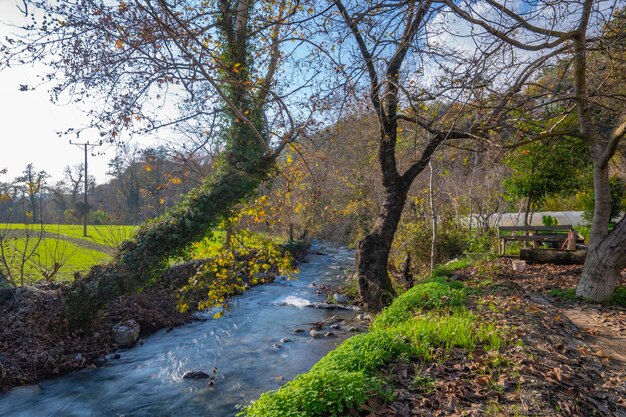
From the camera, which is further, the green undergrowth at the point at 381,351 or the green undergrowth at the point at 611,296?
the green undergrowth at the point at 611,296

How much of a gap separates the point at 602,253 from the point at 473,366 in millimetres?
4516

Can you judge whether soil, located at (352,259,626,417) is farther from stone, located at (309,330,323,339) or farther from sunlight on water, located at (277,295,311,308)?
sunlight on water, located at (277,295,311,308)

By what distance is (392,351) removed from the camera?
4.47m

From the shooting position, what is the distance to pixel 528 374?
3758mm

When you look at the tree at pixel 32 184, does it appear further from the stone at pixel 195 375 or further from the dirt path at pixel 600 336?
the dirt path at pixel 600 336

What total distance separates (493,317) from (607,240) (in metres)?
3.07

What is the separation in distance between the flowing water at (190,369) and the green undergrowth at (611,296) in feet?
14.4

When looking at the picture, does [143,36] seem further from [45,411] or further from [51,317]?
[51,317]

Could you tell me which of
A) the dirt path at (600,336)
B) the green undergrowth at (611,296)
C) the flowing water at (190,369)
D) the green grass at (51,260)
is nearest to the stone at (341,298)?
the flowing water at (190,369)

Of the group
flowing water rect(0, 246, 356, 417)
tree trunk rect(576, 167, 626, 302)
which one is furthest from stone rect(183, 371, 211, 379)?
tree trunk rect(576, 167, 626, 302)

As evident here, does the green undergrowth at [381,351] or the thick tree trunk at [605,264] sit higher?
the thick tree trunk at [605,264]

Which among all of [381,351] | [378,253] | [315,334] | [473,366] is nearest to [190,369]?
→ [315,334]

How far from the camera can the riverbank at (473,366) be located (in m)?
3.22

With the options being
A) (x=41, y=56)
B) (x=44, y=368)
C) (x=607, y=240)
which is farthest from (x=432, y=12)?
(x=44, y=368)
